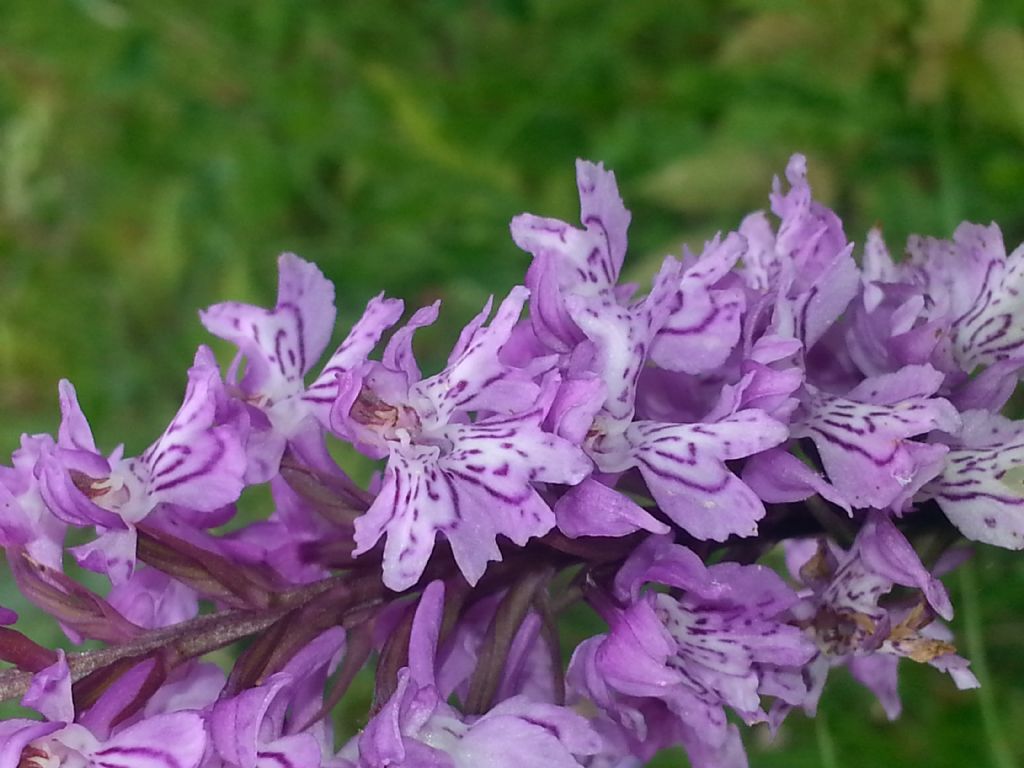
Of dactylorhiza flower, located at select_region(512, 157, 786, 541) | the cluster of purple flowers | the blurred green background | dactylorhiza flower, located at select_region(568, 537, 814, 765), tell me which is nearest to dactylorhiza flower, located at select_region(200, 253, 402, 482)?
the cluster of purple flowers

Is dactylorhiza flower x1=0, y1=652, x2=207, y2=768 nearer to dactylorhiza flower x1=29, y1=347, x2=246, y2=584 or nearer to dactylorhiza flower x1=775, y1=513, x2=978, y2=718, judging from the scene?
dactylorhiza flower x1=29, y1=347, x2=246, y2=584

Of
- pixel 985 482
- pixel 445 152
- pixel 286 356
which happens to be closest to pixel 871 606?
pixel 985 482

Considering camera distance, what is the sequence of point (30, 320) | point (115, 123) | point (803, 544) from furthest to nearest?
point (115, 123) < point (30, 320) < point (803, 544)

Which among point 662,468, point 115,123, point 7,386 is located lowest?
point 662,468

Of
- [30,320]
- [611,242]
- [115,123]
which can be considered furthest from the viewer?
[115,123]

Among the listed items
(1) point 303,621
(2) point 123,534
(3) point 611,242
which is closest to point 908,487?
(3) point 611,242

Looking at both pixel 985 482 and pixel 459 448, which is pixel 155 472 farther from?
pixel 985 482

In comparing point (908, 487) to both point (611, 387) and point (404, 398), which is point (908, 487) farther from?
point (404, 398)
